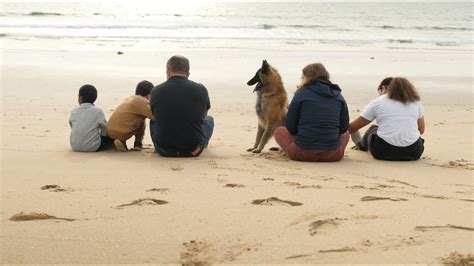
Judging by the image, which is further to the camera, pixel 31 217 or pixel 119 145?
pixel 119 145

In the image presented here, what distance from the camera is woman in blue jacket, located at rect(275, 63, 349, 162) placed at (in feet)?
23.2

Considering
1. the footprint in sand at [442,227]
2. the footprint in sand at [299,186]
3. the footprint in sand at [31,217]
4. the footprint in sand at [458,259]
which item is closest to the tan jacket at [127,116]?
the footprint in sand at [299,186]

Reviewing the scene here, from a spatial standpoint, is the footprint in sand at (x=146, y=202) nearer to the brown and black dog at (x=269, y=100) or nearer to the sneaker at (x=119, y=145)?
the sneaker at (x=119, y=145)

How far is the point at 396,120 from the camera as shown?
728cm

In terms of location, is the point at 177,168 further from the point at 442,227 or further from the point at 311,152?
the point at 442,227

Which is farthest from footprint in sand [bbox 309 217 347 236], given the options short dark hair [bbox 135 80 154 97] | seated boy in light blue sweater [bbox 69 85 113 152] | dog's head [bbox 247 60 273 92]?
short dark hair [bbox 135 80 154 97]

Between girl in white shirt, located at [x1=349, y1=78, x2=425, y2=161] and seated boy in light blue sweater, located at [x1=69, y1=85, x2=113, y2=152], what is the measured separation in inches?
120

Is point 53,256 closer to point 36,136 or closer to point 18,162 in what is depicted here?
point 18,162

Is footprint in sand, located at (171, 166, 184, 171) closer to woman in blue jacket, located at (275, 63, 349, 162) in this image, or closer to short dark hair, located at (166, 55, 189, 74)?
short dark hair, located at (166, 55, 189, 74)

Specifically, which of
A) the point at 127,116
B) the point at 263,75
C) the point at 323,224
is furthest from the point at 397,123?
the point at 323,224

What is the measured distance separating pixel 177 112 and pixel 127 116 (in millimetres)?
714

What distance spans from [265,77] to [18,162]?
2931 millimetres

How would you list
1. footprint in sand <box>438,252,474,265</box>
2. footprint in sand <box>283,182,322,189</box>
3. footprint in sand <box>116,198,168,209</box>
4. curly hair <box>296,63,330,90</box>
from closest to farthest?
footprint in sand <box>438,252,474,265</box>
footprint in sand <box>116,198,168,209</box>
footprint in sand <box>283,182,322,189</box>
curly hair <box>296,63,330,90</box>

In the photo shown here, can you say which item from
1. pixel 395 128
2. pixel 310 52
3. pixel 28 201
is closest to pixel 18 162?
pixel 28 201
